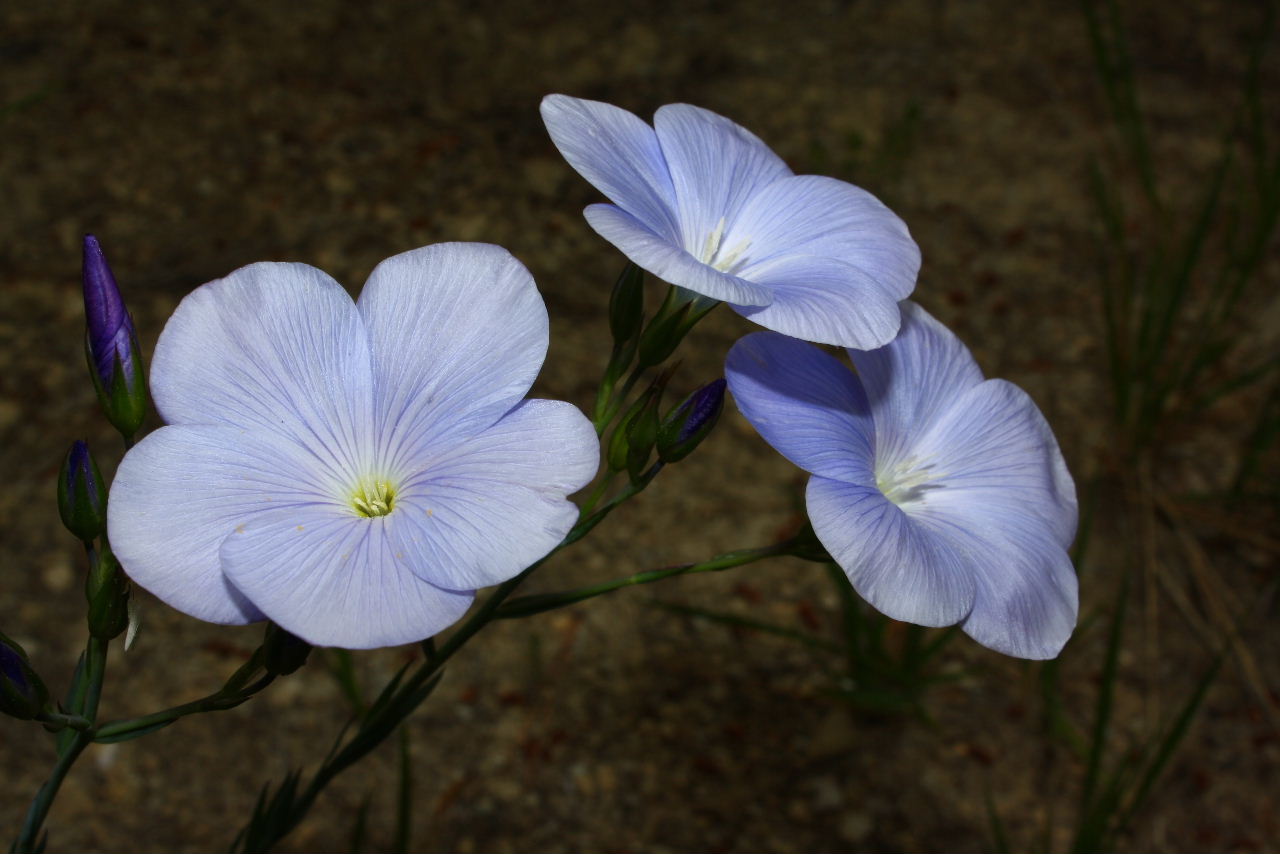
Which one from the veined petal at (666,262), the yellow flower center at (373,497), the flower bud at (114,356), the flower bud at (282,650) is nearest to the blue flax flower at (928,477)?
the veined petal at (666,262)

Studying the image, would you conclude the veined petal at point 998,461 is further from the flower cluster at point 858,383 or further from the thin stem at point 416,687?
the thin stem at point 416,687

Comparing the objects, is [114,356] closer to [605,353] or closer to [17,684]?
[17,684]

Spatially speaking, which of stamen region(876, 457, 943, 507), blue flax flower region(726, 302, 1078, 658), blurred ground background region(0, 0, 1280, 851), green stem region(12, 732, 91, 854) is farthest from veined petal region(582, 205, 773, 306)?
blurred ground background region(0, 0, 1280, 851)

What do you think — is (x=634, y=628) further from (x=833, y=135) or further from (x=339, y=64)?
(x=339, y=64)

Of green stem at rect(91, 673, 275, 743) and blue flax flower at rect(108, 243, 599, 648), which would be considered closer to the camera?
blue flax flower at rect(108, 243, 599, 648)

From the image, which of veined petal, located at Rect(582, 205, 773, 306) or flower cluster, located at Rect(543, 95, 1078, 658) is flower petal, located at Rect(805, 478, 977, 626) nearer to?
flower cluster, located at Rect(543, 95, 1078, 658)

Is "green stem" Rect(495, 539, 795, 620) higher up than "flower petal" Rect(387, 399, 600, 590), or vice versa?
"flower petal" Rect(387, 399, 600, 590)

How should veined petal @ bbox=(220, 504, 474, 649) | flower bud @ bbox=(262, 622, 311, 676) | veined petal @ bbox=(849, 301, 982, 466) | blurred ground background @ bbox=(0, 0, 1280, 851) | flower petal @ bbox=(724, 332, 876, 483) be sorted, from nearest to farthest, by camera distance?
veined petal @ bbox=(220, 504, 474, 649) → flower bud @ bbox=(262, 622, 311, 676) → flower petal @ bbox=(724, 332, 876, 483) → veined petal @ bbox=(849, 301, 982, 466) → blurred ground background @ bbox=(0, 0, 1280, 851)
